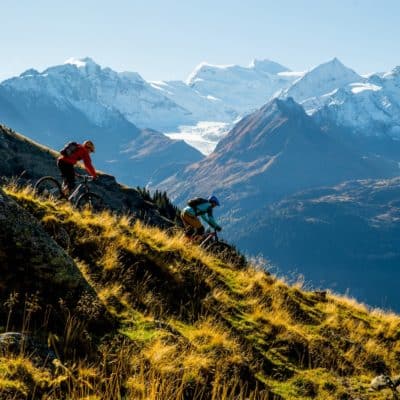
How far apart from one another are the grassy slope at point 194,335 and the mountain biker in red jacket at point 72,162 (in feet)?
19.8

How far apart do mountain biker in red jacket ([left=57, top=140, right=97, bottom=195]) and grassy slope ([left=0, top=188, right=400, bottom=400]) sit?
19.8 feet

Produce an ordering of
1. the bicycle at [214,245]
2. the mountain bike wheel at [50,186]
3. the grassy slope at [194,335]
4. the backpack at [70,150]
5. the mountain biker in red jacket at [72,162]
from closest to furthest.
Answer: the grassy slope at [194,335], the mountain biker in red jacket at [72,162], the backpack at [70,150], the mountain bike wheel at [50,186], the bicycle at [214,245]

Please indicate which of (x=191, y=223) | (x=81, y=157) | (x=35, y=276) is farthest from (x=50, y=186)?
(x=35, y=276)

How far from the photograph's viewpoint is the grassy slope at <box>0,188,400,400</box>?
676cm

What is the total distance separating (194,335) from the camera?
31.3 feet

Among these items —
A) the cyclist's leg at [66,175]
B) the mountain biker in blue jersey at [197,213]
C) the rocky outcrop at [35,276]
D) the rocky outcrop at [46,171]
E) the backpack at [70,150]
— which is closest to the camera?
the rocky outcrop at [35,276]

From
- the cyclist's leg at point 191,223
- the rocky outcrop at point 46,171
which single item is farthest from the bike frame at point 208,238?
the rocky outcrop at point 46,171

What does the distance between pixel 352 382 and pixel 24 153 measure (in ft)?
147

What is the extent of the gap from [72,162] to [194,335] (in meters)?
12.5

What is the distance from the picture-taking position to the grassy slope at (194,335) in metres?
6.76

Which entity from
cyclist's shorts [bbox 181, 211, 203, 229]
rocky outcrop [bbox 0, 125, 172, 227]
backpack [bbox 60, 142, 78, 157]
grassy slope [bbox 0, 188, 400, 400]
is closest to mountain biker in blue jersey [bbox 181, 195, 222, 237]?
cyclist's shorts [bbox 181, 211, 203, 229]

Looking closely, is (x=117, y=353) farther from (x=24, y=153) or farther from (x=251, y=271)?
(x=24, y=153)

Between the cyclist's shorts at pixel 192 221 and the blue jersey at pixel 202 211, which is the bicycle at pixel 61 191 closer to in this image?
the cyclist's shorts at pixel 192 221

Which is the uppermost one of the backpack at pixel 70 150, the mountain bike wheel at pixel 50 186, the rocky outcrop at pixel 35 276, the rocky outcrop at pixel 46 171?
the rocky outcrop at pixel 46 171
